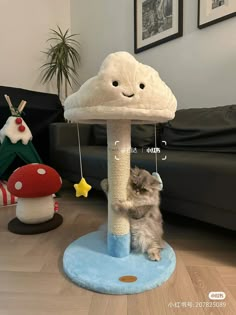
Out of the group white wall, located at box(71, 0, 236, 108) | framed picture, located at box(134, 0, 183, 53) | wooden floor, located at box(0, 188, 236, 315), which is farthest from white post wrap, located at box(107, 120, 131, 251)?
framed picture, located at box(134, 0, 183, 53)

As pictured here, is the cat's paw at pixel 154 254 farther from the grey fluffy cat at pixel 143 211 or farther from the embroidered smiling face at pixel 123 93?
the embroidered smiling face at pixel 123 93

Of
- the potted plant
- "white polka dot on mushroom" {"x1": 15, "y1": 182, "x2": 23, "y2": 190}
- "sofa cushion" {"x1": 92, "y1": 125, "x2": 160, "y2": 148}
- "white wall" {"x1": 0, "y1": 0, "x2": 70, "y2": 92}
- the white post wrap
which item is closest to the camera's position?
the white post wrap

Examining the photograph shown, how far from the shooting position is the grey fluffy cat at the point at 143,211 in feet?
3.08

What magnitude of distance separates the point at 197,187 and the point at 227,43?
1.11 meters

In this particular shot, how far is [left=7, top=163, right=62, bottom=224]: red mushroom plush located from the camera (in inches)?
49.1

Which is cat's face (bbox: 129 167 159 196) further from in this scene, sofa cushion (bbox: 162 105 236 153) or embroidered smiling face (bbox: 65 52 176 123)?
sofa cushion (bbox: 162 105 236 153)

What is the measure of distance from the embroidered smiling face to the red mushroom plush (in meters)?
0.58

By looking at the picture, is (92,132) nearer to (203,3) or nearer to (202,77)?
(202,77)

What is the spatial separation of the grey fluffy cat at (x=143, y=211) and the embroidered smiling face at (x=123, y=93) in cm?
26

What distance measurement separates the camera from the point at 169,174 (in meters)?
1.11

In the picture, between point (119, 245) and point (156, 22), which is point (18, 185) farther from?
point (156, 22)

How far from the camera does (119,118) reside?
831mm

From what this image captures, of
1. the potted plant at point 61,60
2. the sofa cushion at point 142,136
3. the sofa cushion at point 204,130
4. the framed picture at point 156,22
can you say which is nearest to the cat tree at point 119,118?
the sofa cushion at point 204,130

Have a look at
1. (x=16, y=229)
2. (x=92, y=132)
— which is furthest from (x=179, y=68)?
(x=16, y=229)
